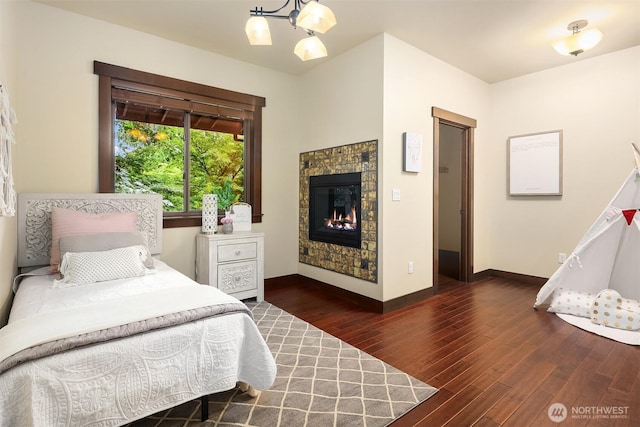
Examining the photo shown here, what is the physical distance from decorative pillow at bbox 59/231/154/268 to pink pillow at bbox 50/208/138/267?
0.36ft

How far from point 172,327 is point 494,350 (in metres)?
2.23

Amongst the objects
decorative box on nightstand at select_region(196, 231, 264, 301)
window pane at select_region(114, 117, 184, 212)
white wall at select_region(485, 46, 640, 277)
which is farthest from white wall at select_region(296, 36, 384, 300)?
white wall at select_region(485, 46, 640, 277)

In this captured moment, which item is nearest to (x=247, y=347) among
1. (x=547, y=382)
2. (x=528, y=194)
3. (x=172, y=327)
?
(x=172, y=327)

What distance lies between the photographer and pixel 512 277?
4.42m

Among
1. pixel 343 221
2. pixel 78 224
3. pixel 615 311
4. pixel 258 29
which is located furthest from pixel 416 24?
pixel 78 224

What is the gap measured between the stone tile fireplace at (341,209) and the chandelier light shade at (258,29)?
152cm

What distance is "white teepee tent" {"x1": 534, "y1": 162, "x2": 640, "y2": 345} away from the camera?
2.95 metres

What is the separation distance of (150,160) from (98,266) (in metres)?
1.50

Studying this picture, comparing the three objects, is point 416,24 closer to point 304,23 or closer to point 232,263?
point 304,23

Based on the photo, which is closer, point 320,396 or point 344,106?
A: point 320,396

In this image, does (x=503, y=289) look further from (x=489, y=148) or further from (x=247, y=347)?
(x=247, y=347)

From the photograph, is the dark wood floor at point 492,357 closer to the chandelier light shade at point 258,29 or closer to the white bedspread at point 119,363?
the white bedspread at point 119,363

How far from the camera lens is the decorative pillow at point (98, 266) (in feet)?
6.96

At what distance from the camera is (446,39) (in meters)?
3.25
